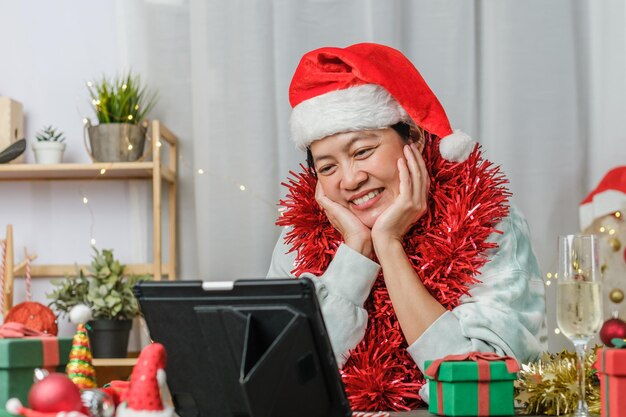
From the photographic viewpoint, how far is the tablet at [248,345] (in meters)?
0.92

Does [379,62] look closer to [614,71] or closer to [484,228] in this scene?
[484,228]

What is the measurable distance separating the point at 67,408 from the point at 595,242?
2.30ft

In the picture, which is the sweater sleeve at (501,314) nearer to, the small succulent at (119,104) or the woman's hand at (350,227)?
the woman's hand at (350,227)

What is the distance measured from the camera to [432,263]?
1.70 metres

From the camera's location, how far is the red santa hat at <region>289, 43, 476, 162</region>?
1724mm

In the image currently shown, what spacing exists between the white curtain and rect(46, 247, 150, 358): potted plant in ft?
0.73

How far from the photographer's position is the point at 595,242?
1.14m

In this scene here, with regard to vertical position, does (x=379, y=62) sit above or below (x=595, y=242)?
above

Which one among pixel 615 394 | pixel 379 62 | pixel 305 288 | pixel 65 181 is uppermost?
pixel 379 62

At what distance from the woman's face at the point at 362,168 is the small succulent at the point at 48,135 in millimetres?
924

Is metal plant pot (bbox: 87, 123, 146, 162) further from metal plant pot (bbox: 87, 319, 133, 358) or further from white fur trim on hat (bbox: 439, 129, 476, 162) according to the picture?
white fur trim on hat (bbox: 439, 129, 476, 162)

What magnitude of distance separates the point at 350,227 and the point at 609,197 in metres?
0.74

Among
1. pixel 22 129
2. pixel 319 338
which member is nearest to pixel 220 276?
pixel 22 129

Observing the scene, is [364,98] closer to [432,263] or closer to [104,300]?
[432,263]
